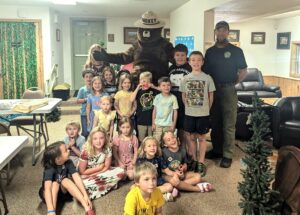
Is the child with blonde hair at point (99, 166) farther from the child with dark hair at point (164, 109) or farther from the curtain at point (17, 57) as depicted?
the curtain at point (17, 57)

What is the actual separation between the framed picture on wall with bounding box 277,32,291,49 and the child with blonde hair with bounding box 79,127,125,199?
691 cm

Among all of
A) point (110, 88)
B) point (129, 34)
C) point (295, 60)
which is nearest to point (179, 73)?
point (110, 88)

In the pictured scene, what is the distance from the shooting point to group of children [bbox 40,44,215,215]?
252 centimetres

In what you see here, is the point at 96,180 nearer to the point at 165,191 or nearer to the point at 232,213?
the point at 165,191

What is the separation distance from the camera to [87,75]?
11.3 ft

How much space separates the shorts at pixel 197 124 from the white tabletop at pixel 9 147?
153cm

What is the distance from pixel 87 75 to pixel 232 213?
2034 millimetres

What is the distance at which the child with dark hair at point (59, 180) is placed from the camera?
2396 millimetres

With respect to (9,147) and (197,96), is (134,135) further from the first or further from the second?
(9,147)

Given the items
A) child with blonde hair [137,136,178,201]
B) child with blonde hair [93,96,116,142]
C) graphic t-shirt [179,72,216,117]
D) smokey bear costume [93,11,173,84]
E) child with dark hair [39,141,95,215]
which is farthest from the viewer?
smokey bear costume [93,11,173,84]

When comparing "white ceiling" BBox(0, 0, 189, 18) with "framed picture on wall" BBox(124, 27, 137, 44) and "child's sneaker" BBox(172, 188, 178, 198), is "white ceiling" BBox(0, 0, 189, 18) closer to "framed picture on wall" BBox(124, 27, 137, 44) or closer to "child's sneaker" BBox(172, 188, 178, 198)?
"framed picture on wall" BBox(124, 27, 137, 44)

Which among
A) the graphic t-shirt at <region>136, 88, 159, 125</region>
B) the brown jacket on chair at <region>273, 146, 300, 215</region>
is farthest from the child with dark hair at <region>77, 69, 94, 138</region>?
the brown jacket on chair at <region>273, 146, 300, 215</region>

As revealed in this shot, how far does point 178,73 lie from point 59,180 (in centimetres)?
161

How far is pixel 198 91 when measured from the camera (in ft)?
10.1
